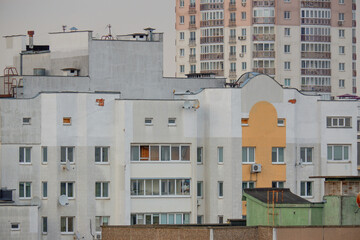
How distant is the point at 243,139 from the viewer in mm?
70125

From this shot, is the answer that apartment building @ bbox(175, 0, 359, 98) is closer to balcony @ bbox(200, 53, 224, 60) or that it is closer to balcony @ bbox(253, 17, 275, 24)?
balcony @ bbox(200, 53, 224, 60)

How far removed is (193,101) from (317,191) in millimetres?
8777

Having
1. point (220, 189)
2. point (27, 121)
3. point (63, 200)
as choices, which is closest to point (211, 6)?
point (220, 189)

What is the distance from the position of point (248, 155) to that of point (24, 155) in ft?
39.3

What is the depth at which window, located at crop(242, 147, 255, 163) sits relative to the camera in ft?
230

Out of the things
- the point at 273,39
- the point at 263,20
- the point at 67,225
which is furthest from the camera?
the point at 273,39

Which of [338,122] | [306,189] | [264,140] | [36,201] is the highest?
[338,122]

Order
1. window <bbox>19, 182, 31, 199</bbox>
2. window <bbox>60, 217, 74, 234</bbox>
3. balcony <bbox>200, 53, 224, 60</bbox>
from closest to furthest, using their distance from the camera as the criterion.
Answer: window <bbox>60, 217, 74, 234</bbox> → window <bbox>19, 182, 31, 199</bbox> → balcony <bbox>200, 53, 224, 60</bbox>

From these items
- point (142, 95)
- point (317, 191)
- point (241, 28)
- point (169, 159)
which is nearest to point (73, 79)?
point (142, 95)

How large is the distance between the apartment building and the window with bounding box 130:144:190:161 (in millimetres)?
88284

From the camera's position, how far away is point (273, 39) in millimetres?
159125

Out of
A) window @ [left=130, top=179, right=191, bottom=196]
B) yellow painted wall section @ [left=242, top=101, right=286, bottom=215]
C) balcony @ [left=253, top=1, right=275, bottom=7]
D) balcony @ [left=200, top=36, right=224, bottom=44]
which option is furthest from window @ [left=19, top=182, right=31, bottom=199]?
balcony @ [left=253, top=1, right=275, bottom=7]

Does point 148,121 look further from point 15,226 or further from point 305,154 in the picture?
point 305,154

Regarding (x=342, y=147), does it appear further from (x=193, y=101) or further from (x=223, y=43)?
(x=223, y=43)
